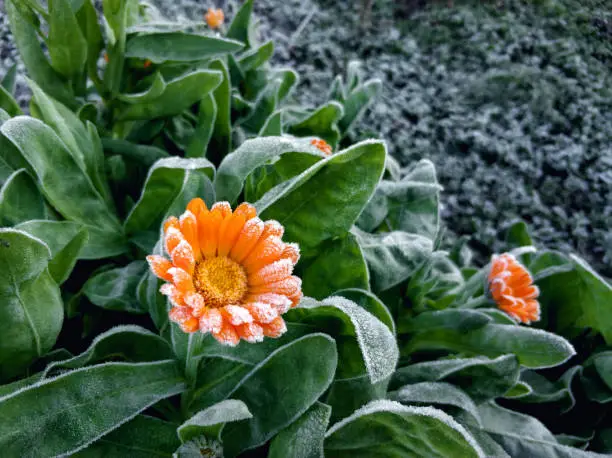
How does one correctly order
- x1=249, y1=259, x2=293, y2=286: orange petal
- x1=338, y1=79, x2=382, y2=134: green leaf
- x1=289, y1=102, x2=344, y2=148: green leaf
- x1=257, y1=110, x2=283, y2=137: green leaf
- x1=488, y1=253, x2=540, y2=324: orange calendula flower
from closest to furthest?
x1=249, y1=259, x2=293, y2=286: orange petal, x1=488, y1=253, x2=540, y2=324: orange calendula flower, x1=257, y1=110, x2=283, y2=137: green leaf, x1=289, y1=102, x2=344, y2=148: green leaf, x1=338, y1=79, x2=382, y2=134: green leaf

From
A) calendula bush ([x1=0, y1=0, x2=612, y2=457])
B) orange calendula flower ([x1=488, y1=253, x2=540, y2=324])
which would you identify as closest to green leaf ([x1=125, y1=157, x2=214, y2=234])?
calendula bush ([x1=0, y1=0, x2=612, y2=457])

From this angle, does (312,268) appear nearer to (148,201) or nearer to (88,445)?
(148,201)

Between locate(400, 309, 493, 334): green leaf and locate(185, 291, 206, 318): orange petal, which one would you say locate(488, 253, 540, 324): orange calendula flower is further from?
locate(185, 291, 206, 318): orange petal

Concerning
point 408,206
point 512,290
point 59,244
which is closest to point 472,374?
point 512,290

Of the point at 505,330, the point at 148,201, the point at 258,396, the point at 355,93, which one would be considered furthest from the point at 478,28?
the point at 258,396

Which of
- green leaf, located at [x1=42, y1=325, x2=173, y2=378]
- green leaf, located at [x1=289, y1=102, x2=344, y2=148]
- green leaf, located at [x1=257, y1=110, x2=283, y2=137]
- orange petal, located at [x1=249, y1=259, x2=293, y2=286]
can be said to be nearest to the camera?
orange petal, located at [x1=249, y1=259, x2=293, y2=286]

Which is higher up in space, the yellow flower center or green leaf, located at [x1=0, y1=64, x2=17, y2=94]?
the yellow flower center

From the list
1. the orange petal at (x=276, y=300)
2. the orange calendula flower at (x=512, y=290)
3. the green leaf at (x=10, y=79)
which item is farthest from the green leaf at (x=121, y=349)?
the green leaf at (x=10, y=79)
